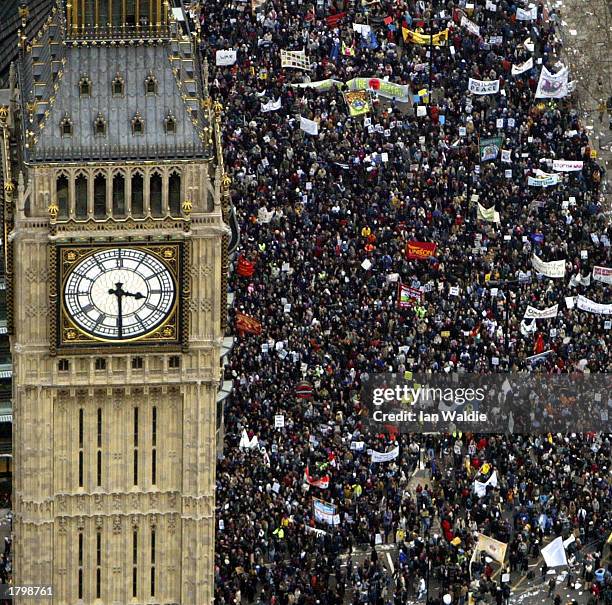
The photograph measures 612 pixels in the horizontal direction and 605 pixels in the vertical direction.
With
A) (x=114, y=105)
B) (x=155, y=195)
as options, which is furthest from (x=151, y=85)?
(x=155, y=195)

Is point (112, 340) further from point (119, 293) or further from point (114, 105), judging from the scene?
point (114, 105)

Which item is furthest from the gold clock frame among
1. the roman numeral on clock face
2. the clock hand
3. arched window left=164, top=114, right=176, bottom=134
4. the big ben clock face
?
arched window left=164, top=114, right=176, bottom=134

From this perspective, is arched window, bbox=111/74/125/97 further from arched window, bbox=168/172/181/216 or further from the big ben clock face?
A: the big ben clock face

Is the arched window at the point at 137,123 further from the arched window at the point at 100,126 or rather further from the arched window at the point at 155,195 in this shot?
the arched window at the point at 155,195

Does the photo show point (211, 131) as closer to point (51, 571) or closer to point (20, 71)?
point (20, 71)

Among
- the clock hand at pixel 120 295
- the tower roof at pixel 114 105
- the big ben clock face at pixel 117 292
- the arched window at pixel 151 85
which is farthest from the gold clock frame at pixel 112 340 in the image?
the arched window at pixel 151 85
